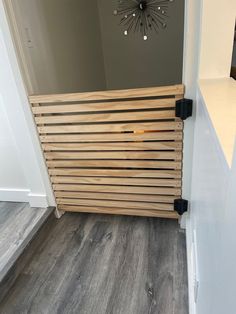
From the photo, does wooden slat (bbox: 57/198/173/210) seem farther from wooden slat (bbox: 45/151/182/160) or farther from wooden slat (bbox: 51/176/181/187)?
wooden slat (bbox: 45/151/182/160)

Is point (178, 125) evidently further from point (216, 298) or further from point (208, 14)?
point (216, 298)

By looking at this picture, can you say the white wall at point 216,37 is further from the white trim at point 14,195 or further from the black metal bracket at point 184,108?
the white trim at point 14,195

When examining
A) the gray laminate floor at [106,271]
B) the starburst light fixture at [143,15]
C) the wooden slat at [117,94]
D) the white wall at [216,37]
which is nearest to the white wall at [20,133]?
the wooden slat at [117,94]

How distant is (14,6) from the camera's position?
1.38m

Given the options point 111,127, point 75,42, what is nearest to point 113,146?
point 111,127

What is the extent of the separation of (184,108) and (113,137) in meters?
0.47

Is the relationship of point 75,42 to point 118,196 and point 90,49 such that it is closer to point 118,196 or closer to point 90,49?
point 90,49

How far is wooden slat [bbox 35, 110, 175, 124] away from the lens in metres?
1.37

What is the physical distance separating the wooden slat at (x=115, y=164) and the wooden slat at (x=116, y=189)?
16 centimetres

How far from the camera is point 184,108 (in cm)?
128

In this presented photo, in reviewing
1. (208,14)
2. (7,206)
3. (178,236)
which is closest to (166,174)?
(178,236)

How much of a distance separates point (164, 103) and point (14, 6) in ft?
3.42

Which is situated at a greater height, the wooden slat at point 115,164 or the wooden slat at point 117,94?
the wooden slat at point 117,94

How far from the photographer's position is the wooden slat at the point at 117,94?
1.31 m
